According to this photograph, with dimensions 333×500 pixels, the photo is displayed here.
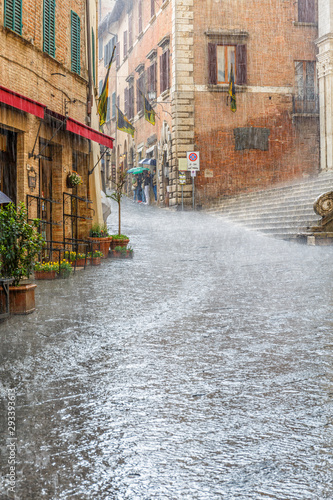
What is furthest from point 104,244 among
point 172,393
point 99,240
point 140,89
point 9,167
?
point 140,89

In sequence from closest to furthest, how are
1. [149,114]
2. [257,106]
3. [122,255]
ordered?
[122,255]
[149,114]
[257,106]

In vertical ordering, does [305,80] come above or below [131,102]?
below

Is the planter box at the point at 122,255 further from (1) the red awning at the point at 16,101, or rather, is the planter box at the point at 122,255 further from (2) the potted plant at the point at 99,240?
(1) the red awning at the point at 16,101

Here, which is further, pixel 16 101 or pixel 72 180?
pixel 72 180

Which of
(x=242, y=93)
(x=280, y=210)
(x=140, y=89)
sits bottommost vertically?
(x=280, y=210)

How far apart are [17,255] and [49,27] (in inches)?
329

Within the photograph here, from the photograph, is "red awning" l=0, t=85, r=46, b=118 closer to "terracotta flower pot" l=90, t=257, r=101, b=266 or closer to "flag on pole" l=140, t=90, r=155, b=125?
"terracotta flower pot" l=90, t=257, r=101, b=266

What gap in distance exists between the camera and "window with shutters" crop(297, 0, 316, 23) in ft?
99.5

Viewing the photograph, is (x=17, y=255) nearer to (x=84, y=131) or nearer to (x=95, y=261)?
(x=95, y=261)

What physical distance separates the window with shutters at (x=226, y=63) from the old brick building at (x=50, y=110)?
38.6ft

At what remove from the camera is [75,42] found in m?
16.2

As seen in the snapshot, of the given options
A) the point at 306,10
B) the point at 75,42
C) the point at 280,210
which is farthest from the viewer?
the point at 306,10

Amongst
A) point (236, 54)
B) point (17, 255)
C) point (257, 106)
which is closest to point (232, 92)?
point (257, 106)

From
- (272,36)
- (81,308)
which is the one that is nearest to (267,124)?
(272,36)
